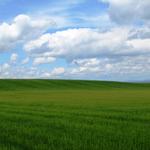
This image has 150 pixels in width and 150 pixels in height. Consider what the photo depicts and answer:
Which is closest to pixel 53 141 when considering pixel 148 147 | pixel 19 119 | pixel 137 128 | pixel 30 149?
pixel 30 149

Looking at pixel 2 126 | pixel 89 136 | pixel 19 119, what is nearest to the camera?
pixel 89 136

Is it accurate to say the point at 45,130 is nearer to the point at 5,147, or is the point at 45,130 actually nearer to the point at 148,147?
the point at 5,147

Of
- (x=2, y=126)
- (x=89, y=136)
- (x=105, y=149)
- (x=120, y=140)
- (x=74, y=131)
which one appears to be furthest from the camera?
(x=2, y=126)

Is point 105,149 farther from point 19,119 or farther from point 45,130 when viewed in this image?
point 19,119

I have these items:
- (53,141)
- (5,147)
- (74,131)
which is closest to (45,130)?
(74,131)

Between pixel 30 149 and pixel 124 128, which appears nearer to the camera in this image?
pixel 30 149

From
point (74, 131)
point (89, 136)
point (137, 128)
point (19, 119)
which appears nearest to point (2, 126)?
point (19, 119)

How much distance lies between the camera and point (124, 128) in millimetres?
14602

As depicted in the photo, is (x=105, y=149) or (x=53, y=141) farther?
(x=53, y=141)

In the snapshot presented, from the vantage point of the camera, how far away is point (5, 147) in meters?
11.2

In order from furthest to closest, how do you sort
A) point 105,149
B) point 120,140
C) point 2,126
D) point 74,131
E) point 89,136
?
point 2,126 < point 74,131 < point 89,136 < point 120,140 < point 105,149

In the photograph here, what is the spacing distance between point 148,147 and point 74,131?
3.86 m

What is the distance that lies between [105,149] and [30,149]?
2487 millimetres

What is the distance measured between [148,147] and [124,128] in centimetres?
383
